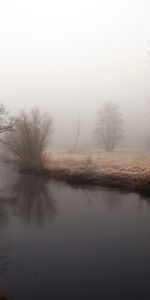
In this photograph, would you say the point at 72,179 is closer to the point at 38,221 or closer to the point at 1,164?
the point at 38,221

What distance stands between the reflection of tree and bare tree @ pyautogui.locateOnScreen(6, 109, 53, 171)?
10.6 feet

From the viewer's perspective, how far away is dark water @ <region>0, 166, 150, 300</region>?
9.14 m

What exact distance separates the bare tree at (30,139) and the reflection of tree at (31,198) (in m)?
3.24

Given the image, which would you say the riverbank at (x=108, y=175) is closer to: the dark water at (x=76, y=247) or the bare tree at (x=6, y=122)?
the dark water at (x=76, y=247)

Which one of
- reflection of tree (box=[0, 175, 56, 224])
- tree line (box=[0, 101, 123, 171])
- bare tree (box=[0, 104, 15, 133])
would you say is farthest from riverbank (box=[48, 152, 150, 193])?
bare tree (box=[0, 104, 15, 133])

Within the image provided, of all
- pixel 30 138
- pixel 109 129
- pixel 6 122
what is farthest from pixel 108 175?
pixel 109 129

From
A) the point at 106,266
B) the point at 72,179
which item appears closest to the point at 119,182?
the point at 72,179

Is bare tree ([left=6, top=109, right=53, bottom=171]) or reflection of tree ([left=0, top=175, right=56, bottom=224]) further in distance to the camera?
bare tree ([left=6, top=109, right=53, bottom=171])

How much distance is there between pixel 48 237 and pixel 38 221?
2.51 meters

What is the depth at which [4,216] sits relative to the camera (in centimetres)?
1667

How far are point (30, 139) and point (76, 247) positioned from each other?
1934 centimetres

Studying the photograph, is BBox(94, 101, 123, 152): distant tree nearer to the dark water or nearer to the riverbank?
the riverbank

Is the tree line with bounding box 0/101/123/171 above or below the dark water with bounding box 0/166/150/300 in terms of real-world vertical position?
above

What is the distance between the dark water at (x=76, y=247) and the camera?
30.0 feet
